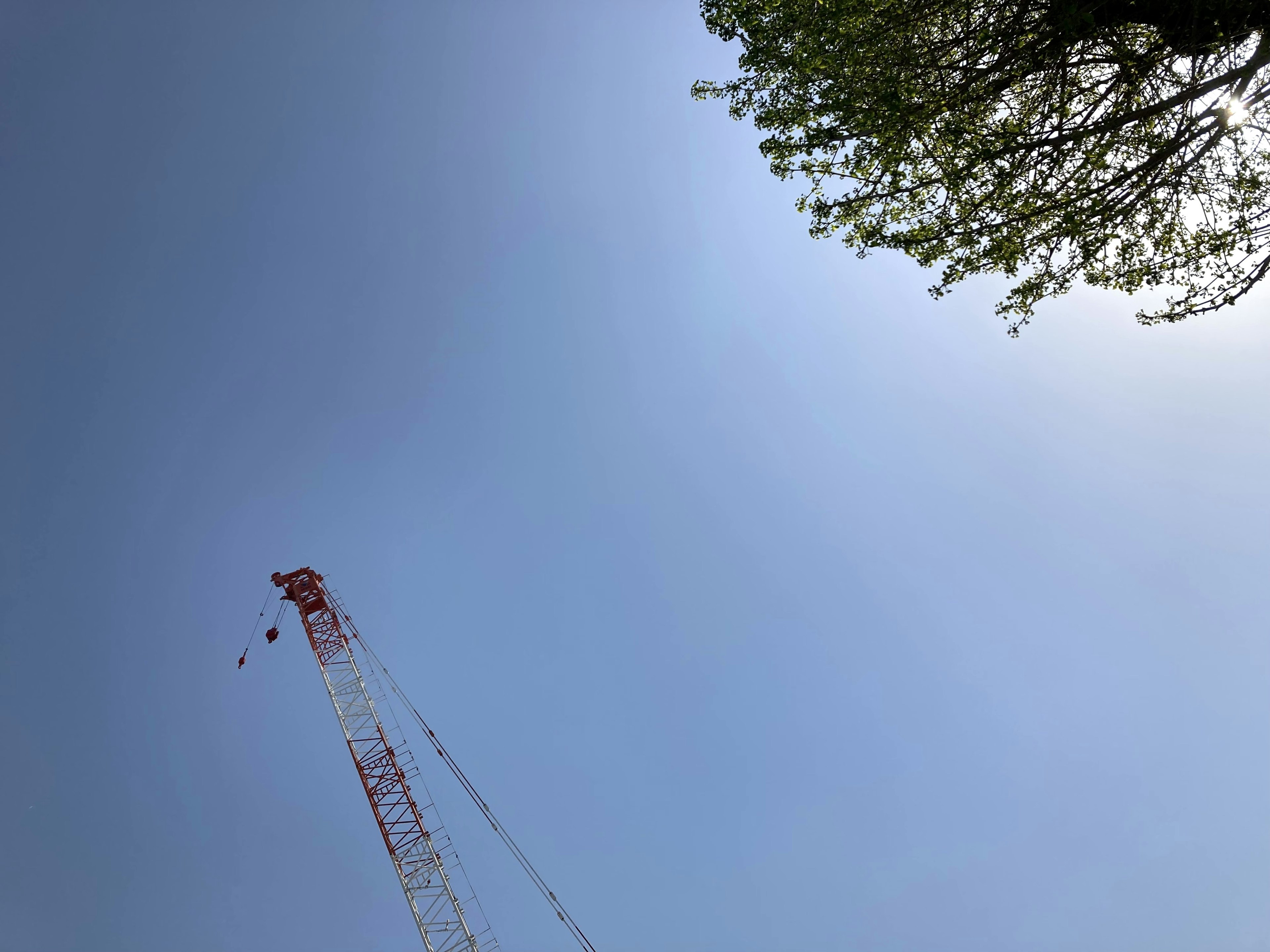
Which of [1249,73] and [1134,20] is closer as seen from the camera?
[1249,73]

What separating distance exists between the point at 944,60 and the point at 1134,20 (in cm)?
252

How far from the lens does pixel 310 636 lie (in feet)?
121

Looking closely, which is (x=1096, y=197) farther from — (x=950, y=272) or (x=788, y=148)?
(x=788, y=148)

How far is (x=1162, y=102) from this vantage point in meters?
9.53

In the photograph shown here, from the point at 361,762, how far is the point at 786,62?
121 feet

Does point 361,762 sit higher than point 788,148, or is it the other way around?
point 361,762

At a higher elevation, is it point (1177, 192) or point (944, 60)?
point (944, 60)

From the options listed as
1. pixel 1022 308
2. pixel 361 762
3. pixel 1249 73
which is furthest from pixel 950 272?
pixel 361 762

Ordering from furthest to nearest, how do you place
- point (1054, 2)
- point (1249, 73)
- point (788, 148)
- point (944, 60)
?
point (788, 148)
point (944, 60)
point (1054, 2)
point (1249, 73)

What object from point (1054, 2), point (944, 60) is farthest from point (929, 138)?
point (1054, 2)

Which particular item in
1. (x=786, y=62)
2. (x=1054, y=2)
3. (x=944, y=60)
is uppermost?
(x=786, y=62)

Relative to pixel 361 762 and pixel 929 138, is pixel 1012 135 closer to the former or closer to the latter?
pixel 929 138

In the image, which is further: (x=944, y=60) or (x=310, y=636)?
(x=310, y=636)

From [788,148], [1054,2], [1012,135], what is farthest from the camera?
[788,148]
